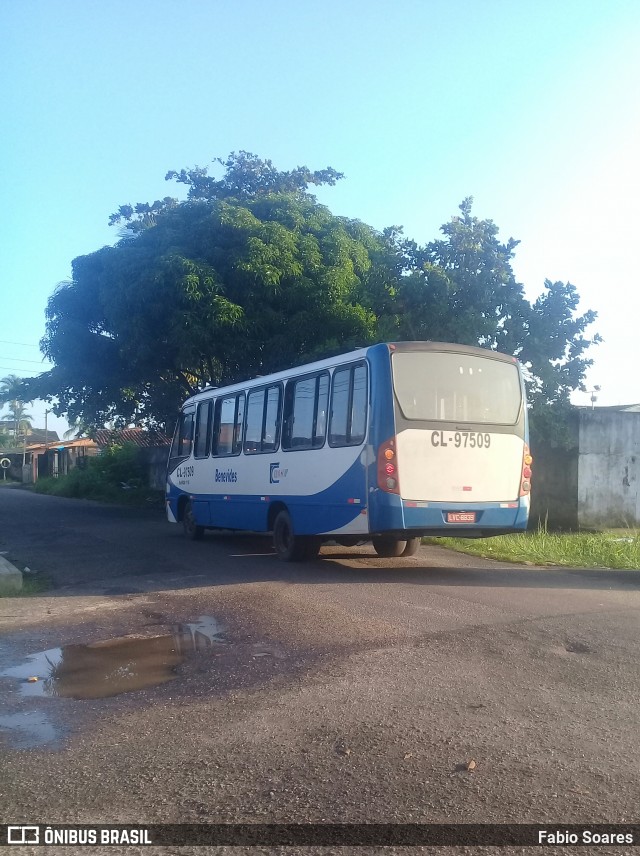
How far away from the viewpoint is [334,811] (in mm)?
4004

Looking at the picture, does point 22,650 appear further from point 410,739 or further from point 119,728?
point 410,739

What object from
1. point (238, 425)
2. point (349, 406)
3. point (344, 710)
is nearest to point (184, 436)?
point (238, 425)

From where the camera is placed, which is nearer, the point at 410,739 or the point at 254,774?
the point at 254,774

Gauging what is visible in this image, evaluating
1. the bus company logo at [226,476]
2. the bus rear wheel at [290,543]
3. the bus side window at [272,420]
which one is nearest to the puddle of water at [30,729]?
the bus rear wheel at [290,543]

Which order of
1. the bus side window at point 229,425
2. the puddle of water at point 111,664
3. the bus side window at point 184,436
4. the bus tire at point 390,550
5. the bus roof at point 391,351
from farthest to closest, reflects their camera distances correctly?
A: the bus side window at point 184,436 < the bus side window at point 229,425 < the bus tire at point 390,550 < the bus roof at point 391,351 < the puddle of water at point 111,664

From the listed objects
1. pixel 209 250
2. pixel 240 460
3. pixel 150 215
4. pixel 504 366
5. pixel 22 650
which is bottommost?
pixel 22 650

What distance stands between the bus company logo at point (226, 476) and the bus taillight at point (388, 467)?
5113 mm

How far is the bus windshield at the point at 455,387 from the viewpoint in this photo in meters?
11.3

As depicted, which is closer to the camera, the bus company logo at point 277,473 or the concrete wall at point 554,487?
the bus company logo at point 277,473

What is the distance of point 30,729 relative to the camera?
17.6 ft

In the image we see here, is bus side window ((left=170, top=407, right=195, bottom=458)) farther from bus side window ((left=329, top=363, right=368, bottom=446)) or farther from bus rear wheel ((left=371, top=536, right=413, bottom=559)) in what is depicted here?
bus side window ((left=329, top=363, right=368, bottom=446))

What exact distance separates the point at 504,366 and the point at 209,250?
38.9ft

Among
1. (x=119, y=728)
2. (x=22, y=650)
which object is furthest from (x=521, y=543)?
(x=119, y=728)

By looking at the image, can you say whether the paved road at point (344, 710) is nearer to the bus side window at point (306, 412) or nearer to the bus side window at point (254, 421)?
the bus side window at point (306, 412)
